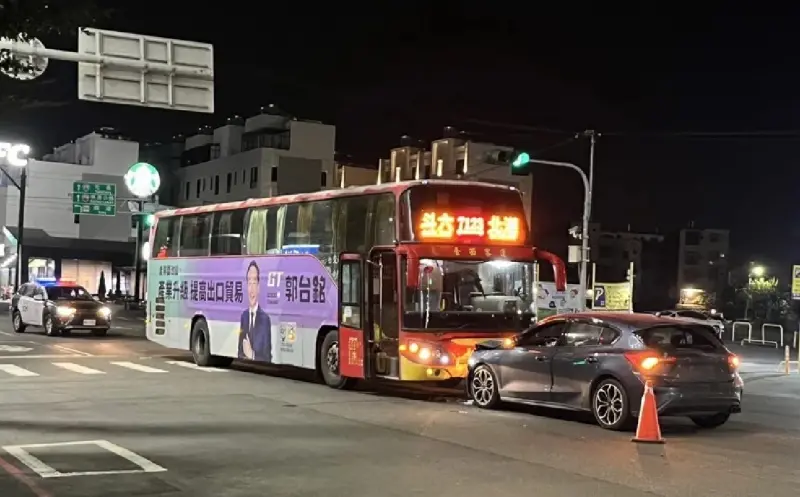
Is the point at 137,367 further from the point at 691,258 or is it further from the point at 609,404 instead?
the point at 691,258

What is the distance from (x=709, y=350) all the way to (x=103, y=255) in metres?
57.2

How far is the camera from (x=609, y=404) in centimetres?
1264

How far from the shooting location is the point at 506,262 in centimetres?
1647

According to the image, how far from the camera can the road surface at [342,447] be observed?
8.65 meters

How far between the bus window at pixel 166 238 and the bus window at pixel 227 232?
2297mm

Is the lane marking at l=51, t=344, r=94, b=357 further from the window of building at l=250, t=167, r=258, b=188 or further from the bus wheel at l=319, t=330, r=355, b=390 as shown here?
the window of building at l=250, t=167, r=258, b=188

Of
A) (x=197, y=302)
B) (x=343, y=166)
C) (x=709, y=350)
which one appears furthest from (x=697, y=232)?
(x=709, y=350)

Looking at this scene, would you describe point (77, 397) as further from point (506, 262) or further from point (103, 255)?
point (103, 255)

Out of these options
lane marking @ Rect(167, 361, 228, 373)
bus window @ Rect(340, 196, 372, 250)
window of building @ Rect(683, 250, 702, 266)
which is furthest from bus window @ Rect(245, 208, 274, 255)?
window of building @ Rect(683, 250, 702, 266)

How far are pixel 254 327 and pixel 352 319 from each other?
4.24m

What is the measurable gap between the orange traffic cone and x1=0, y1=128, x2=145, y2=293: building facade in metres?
55.4

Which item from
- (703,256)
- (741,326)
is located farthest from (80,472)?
(703,256)

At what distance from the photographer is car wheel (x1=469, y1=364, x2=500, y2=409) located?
1462 cm

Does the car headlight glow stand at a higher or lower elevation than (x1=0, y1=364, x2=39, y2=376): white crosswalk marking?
higher
